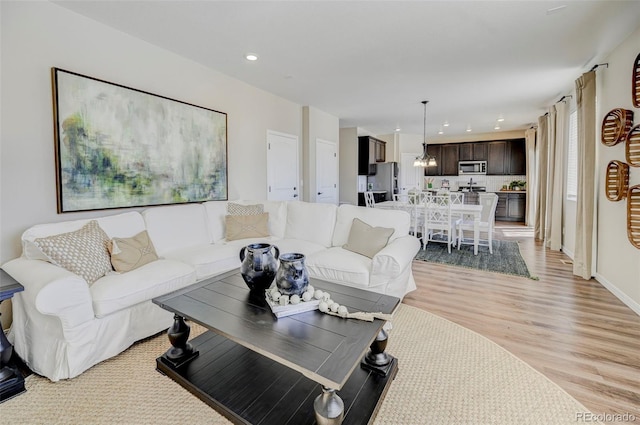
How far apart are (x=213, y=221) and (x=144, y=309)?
54.7 inches

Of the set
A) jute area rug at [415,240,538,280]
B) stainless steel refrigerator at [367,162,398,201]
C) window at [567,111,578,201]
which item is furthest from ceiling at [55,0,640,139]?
stainless steel refrigerator at [367,162,398,201]

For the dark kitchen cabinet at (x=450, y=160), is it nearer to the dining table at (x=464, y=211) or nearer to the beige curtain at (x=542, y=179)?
the beige curtain at (x=542, y=179)

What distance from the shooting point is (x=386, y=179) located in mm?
8711

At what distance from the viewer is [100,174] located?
2.75 meters

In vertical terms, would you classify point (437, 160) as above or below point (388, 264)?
above

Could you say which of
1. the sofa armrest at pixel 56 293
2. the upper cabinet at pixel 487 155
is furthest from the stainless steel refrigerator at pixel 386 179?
the sofa armrest at pixel 56 293

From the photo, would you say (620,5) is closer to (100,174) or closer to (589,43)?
(589,43)

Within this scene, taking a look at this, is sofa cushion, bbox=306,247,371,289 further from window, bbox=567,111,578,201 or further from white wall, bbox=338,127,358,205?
white wall, bbox=338,127,358,205

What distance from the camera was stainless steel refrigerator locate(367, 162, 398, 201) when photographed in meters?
8.68

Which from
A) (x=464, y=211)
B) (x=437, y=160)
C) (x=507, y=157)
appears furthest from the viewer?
(x=437, y=160)

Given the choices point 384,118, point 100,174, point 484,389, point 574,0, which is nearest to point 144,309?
point 100,174

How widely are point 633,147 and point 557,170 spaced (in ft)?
8.47

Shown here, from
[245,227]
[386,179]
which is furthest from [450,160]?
[245,227]

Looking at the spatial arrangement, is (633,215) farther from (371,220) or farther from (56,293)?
(56,293)
